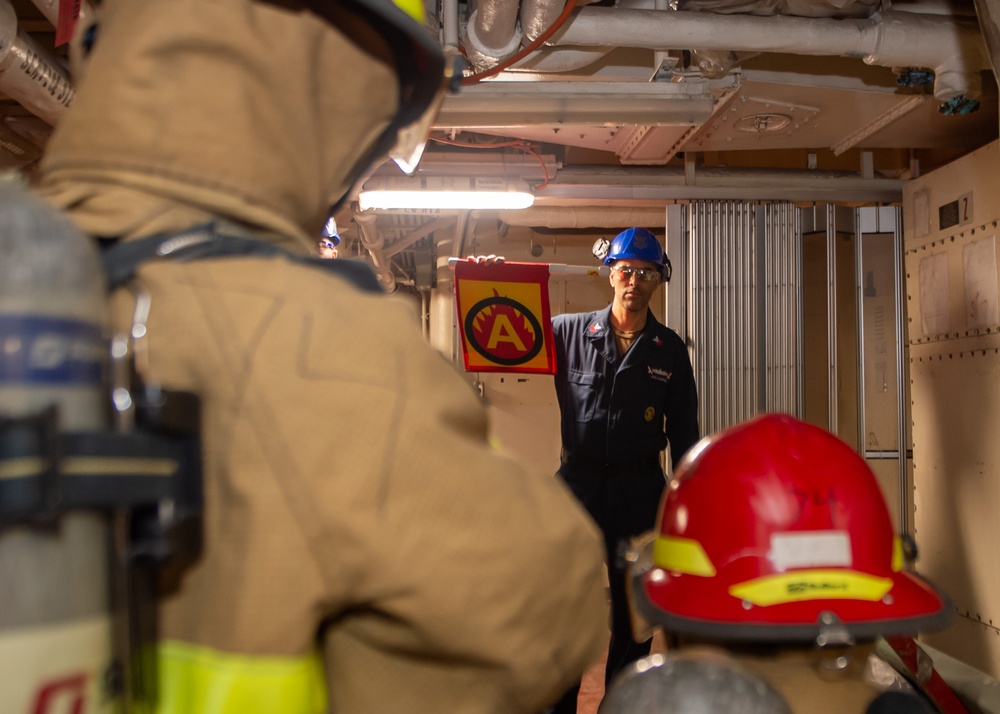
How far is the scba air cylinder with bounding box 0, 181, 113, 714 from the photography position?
601mm

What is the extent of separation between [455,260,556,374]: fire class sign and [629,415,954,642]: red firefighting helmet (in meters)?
2.95

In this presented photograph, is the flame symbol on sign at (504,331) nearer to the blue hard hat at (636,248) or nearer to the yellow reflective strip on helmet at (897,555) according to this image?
the blue hard hat at (636,248)

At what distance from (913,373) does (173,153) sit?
4.78 m

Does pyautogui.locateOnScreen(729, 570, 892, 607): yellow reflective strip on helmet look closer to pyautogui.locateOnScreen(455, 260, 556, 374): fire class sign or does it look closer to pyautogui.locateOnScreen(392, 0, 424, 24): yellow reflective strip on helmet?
pyautogui.locateOnScreen(392, 0, 424, 24): yellow reflective strip on helmet

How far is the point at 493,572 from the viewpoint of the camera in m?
0.78

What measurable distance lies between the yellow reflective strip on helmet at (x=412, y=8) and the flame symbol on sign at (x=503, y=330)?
11.1 feet

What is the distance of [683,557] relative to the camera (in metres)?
1.65

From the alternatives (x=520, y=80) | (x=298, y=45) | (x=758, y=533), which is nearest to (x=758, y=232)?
(x=520, y=80)

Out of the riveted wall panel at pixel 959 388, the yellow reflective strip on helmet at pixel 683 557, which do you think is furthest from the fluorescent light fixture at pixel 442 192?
the yellow reflective strip on helmet at pixel 683 557

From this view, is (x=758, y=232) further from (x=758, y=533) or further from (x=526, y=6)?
(x=758, y=533)

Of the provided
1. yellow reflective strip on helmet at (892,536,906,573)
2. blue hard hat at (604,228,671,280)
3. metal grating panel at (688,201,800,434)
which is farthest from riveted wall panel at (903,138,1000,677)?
yellow reflective strip on helmet at (892,536,906,573)

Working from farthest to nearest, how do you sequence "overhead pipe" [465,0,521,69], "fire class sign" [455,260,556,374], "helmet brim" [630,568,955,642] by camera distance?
1. "fire class sign" [455,260,556,374]
2. "overhead pipe" [465,0,521,69]
3. "helmet brim" [630,568,955,642]

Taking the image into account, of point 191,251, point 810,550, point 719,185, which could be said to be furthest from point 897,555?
point 719,185

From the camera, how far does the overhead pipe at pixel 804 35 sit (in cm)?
297
